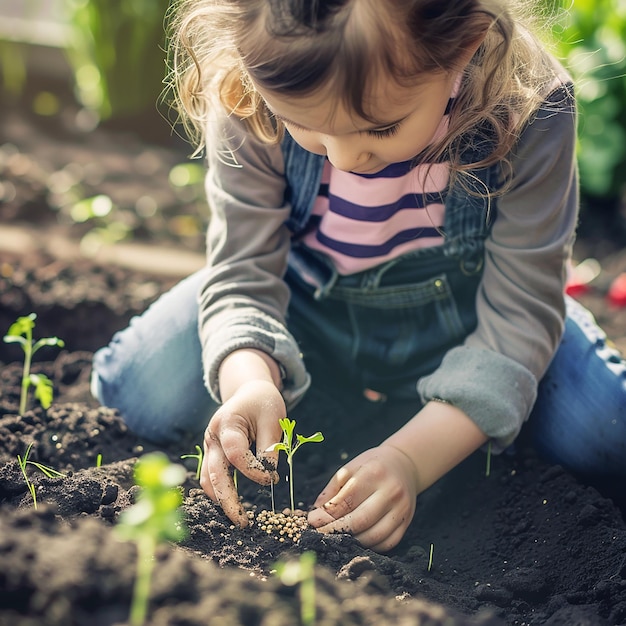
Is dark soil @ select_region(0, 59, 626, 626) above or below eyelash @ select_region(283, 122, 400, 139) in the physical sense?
below

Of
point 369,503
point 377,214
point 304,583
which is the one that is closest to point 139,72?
point 377,214

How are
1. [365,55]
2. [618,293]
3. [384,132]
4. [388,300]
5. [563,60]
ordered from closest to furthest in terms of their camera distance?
[365,55]
[384,132]
[388,300]
[618,293]
[563,60]

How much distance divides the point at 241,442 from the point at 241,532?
0.16 meters

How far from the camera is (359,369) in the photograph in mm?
2172

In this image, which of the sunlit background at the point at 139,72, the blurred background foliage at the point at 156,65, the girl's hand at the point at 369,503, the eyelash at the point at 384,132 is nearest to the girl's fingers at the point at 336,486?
the girl's hand at the point at 369,503

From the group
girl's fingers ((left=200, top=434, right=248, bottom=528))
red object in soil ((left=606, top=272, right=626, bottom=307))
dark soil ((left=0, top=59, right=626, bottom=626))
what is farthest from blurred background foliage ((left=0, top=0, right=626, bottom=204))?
girl's fingers ((left=200, top=434, right=248, bottom=528))

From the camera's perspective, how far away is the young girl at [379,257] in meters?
1.40

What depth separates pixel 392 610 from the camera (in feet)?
3.64

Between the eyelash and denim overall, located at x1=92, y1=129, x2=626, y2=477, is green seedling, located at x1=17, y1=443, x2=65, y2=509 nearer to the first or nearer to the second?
denim overall, located at x1=92, y1=129, x2=626, y2=477

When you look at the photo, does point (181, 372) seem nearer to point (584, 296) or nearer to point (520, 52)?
point (520, 52)

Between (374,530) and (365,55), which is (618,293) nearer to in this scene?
(374,530)

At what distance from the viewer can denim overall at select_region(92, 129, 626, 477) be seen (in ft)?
6.35

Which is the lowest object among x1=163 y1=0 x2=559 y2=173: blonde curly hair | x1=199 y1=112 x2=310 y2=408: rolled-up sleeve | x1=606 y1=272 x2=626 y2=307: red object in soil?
x1=606 y1=272 x2=626 y2=307: red object in soil

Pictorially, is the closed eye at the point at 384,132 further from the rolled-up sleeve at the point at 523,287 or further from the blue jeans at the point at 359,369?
the blue jeans at the point at 359,369
